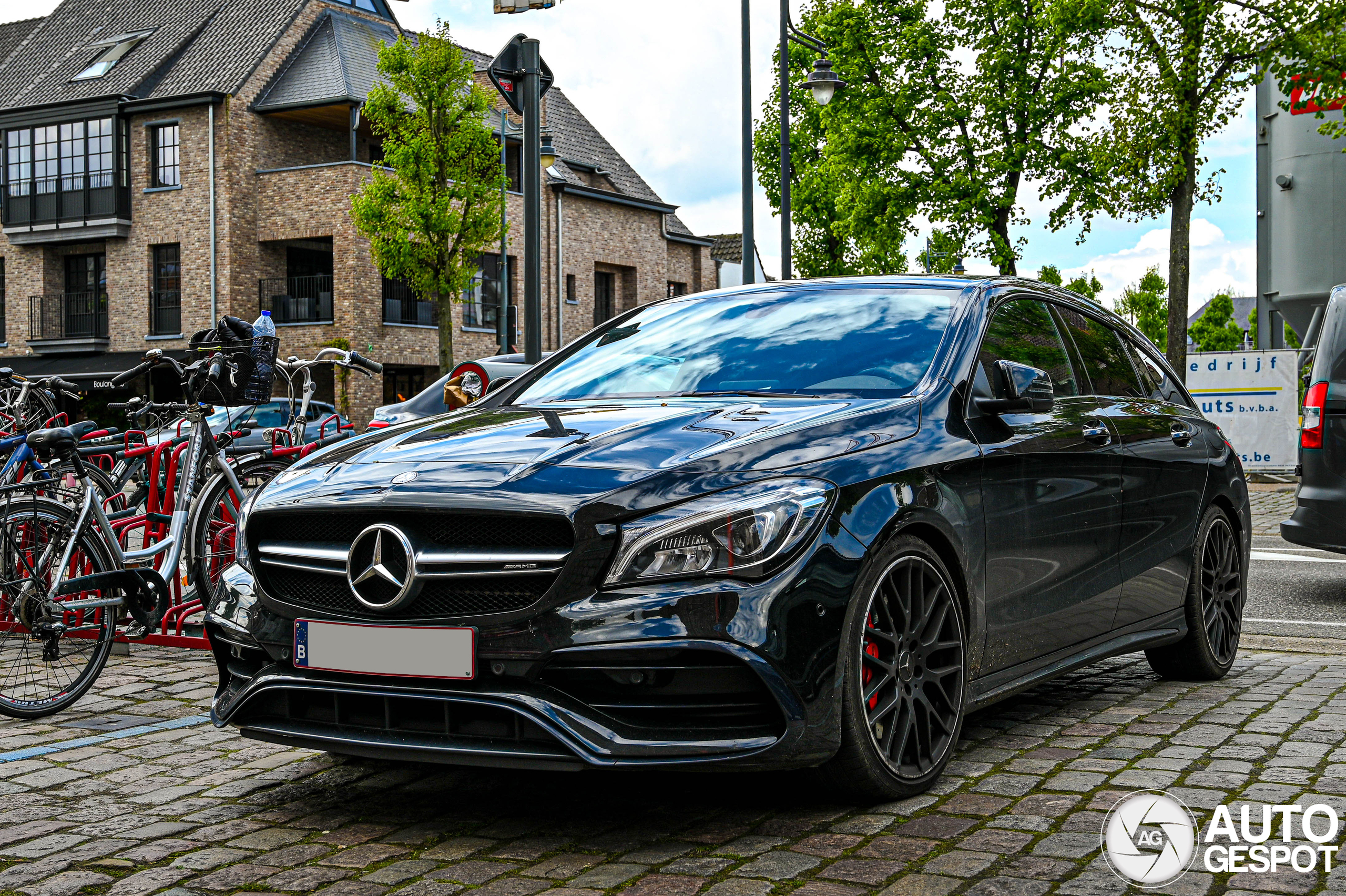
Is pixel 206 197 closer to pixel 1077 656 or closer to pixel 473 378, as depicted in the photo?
pixel 473 378

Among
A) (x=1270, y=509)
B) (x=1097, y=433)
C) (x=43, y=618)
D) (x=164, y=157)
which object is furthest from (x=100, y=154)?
(x=1097, y=433)

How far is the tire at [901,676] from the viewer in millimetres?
3879

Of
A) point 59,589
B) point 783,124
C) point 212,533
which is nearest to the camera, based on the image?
point 59,589

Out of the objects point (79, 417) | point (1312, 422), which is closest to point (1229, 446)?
point (1312, 422)

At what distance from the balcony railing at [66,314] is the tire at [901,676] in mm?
40794

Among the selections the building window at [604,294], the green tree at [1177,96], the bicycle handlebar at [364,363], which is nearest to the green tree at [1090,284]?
the building window at [604,294]

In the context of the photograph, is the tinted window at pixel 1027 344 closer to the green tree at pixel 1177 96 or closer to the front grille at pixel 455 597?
the front grille at pixel 455 597

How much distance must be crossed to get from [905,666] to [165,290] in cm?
3912

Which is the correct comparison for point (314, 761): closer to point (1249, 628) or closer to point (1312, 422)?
point (1249, 628)

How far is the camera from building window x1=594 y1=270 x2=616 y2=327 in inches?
1906

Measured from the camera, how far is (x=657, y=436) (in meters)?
4.00

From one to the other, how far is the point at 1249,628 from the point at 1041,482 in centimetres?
390

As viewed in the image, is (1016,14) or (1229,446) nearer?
(1229,446)

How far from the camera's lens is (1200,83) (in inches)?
955
